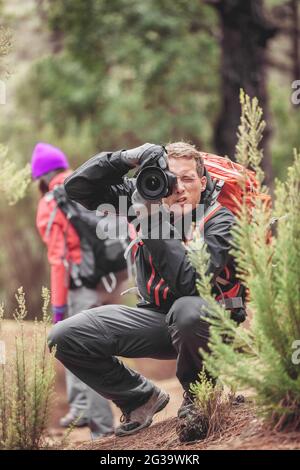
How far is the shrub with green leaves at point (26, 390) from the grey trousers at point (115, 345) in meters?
0.23

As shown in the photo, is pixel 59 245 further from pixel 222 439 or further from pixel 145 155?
pixel 222 439

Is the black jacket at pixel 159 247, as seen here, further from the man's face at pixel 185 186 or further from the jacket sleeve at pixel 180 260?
the man's face at pixel 185 186

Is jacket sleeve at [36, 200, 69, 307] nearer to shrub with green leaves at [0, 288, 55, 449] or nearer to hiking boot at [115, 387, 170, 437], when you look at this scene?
hiking boot at [115, 387, 170, 437]

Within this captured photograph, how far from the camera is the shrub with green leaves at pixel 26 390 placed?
3.94 m

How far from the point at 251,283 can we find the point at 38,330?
4.15ft

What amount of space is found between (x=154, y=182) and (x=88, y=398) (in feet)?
9.98

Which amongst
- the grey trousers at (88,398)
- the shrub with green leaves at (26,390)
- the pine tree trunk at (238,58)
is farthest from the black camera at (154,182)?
the pine tree trunk at (238,58)

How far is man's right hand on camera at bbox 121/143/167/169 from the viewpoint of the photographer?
423cm

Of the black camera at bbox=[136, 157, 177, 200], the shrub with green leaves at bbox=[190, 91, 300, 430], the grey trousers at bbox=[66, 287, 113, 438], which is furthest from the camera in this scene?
the grey trousers at bbox=[66, 287, 113, 438]

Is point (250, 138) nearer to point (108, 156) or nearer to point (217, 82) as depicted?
point (108, 156)

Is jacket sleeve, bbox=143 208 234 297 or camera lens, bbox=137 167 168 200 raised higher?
camera lens, bbox=137 167 168 200

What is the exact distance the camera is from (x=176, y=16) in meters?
14.5

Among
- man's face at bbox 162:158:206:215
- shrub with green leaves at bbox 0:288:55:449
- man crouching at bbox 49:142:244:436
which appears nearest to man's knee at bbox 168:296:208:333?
man crouching at bbox 49:142:244:436

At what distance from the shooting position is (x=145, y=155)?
4.31m
